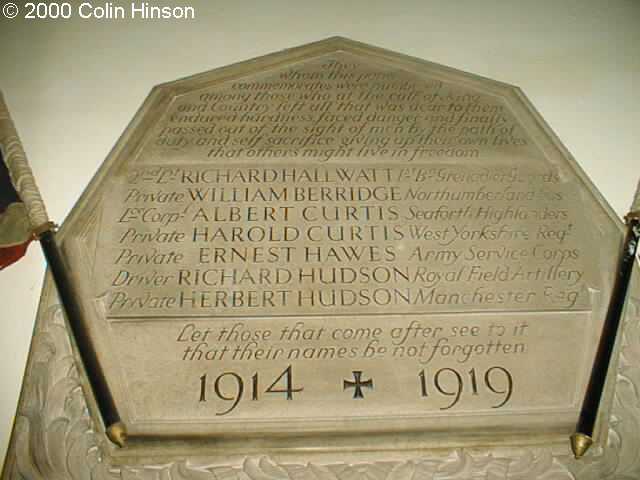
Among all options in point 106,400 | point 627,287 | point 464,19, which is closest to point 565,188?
point 627,287

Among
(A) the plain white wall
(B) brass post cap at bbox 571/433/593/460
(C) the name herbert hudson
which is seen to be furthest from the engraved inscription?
(C) the name herbert hudson

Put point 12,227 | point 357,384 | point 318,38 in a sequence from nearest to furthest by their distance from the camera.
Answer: point 357,384, point 12,227, point 318,38

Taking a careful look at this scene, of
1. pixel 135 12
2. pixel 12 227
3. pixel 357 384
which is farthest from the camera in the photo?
pixel 135 12

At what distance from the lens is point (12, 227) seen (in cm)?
318

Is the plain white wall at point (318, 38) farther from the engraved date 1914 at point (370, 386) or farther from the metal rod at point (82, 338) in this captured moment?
the engraved date 1914 at point (370, 386)

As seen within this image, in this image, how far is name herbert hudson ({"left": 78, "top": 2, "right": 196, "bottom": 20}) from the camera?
4.30 m

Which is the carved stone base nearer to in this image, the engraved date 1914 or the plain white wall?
the engraved date 1914

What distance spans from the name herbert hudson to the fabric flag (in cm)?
146

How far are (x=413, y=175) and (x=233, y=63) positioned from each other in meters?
1.32

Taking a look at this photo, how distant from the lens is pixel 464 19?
4.34 metres

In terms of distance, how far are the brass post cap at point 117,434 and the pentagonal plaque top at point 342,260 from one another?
58 mm

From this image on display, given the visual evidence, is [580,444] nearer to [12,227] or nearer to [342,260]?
[342,260]

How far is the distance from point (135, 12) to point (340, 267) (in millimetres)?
2343

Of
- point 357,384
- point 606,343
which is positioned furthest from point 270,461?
point 606,343
